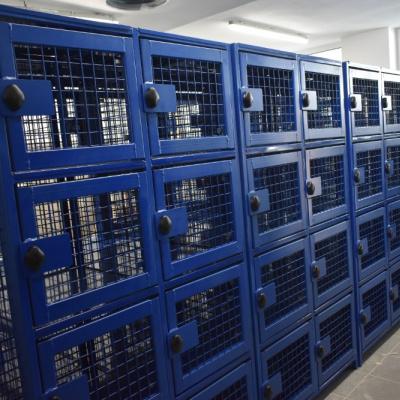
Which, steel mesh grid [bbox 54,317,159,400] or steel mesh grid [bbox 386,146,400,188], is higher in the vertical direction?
steel mesh grid [bbox 386,146,400,188]

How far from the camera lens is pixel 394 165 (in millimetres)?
3111

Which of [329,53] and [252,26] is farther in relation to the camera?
[329,53]

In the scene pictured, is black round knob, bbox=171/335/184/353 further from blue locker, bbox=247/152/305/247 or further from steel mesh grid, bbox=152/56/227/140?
steel mesh grid, bbox=152/56/227/140

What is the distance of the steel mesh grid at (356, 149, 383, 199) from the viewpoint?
2680 mm

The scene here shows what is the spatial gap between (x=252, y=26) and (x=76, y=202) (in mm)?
4816

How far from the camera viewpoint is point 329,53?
751cm

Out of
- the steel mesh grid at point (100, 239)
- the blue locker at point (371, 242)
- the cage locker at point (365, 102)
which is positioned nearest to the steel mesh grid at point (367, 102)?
the cage locker at point (365, 102)

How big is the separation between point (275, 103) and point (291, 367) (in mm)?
1323

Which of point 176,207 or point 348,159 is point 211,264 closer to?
point 176,207

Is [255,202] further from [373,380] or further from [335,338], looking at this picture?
[373,380]

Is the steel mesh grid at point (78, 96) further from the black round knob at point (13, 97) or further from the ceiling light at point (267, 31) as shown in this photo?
the ceiling light at point (267, 31)

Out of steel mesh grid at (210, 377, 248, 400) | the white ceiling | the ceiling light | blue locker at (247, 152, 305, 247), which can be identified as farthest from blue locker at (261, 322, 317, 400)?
the ceiling light

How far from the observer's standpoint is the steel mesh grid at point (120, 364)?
1382 mm

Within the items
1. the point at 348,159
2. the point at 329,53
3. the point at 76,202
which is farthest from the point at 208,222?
the point at 329,53
